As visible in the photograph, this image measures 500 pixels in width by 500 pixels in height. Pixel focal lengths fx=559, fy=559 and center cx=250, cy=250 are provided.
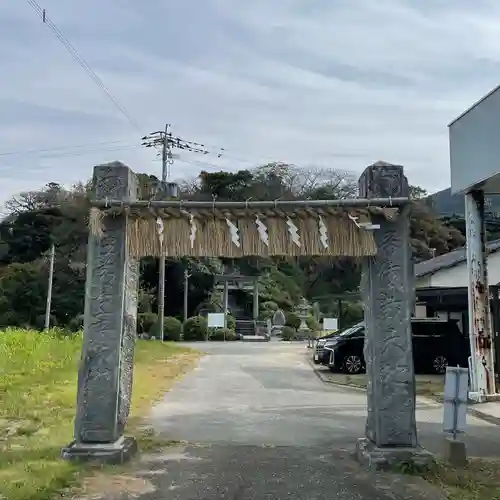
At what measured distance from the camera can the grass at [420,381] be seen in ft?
40.4

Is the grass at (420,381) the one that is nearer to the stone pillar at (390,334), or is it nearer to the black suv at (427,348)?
the black suv at (427,348)

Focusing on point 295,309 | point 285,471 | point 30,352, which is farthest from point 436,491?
point 295,309

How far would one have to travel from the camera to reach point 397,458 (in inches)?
219

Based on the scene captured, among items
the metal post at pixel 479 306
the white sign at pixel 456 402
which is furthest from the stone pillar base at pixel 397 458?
the metal post at pixel 479 306

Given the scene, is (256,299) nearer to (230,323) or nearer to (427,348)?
(230,323)

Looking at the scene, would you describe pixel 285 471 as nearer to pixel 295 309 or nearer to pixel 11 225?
pixel 295 309

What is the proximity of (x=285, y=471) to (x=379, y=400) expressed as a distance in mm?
1204

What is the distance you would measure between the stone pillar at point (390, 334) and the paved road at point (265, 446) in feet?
1.36

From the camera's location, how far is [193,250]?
5.82 meters

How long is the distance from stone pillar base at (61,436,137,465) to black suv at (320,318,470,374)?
10.9m

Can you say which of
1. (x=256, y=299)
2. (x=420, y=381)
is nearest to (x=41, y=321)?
(x=256, y=299)

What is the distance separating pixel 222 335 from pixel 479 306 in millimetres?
25903

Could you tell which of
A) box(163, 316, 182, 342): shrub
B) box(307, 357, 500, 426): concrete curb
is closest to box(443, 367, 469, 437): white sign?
box(307, 357, 500, 426): concrete curb

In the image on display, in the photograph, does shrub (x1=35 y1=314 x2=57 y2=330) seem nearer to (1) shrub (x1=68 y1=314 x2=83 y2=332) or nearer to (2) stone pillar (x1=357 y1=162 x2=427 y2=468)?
(1) shrub (x1=68 y1=314 x2=83 y2=332)
